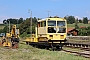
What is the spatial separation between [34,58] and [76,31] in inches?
3398

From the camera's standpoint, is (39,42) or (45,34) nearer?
(45,34)

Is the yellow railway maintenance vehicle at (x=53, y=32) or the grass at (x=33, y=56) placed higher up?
the yellow railway maintenance vehicle at (x=53, y=32)

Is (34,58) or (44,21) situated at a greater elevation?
(44,21)

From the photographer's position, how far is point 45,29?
24.6 metres

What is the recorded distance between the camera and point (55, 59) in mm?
14008

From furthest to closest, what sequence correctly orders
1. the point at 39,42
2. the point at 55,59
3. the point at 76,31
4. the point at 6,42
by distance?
the point at 76,31
the point at 39,42
the point at 6,42
the point at 55,59

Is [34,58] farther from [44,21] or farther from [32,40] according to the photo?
[32,40]

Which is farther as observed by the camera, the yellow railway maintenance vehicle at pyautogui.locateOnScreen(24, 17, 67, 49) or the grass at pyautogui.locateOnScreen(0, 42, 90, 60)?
the yellow railway maintenance vehicle at pyautogui.locateOnScreen(24, 17, 67, 49)

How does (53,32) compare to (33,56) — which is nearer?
(33,56)

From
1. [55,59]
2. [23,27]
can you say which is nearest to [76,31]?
[23,27]

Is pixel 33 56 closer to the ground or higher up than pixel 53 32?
closer to the ground

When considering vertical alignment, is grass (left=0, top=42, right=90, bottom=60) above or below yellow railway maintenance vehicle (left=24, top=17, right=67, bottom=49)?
below

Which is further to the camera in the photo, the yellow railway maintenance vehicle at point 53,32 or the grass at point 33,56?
the yellow railway maintenance vehicle at point 53,32

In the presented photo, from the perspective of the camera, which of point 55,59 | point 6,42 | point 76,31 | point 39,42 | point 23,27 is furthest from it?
point 76,31
